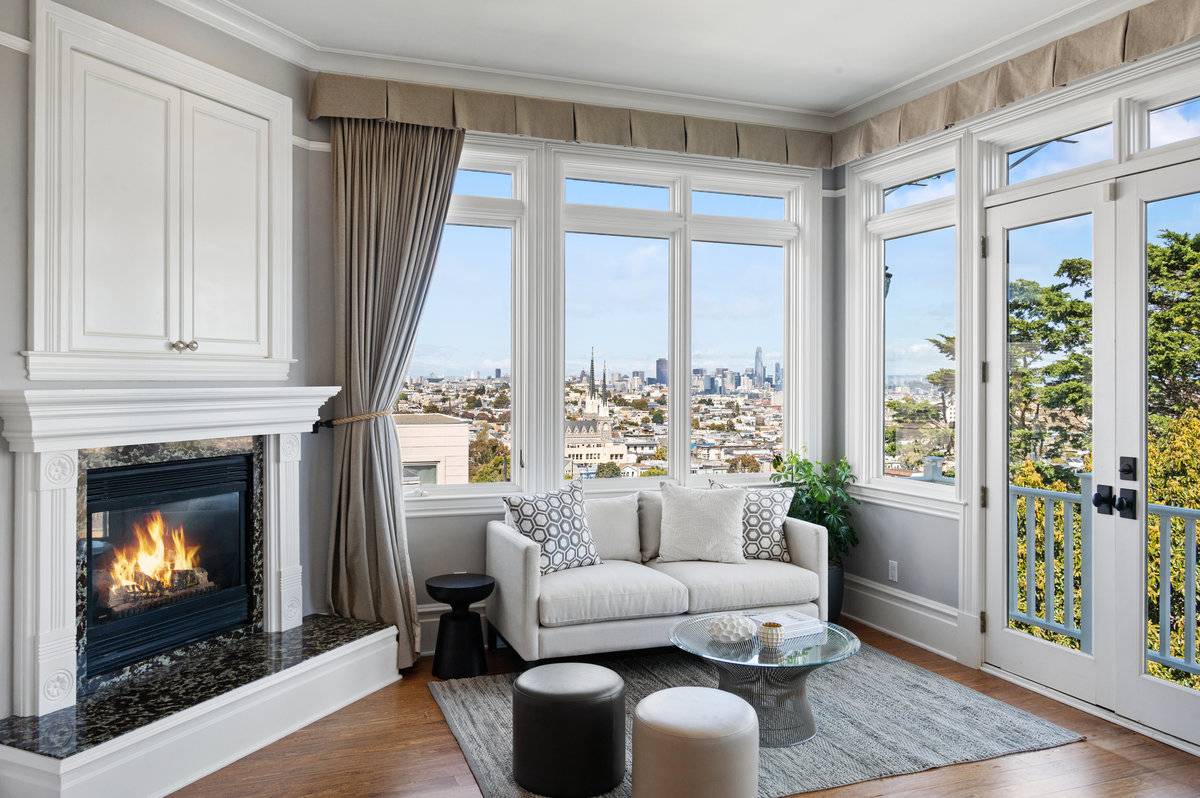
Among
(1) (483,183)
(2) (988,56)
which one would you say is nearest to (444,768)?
(1) (483,183)

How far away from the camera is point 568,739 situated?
2748 mm

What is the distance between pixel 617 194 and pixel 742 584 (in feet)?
7.41

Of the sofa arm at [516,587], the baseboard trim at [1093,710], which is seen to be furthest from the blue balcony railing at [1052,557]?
the sofa arm at [516,587]

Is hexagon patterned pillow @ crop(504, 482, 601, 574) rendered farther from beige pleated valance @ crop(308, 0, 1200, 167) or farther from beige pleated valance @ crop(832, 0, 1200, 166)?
beige pleated valance @ crop(832, 0, 1200, 166)

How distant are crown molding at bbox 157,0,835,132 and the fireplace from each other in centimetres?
186

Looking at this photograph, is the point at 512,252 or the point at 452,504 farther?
the point at 512,252

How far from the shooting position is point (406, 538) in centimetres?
420

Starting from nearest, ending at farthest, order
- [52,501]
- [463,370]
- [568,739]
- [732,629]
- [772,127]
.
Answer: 1. [568,739]
2. [52,501]
3. [732,629]
4. [463,370]
5. [772,127]

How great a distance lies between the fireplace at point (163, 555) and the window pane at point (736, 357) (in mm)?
2519

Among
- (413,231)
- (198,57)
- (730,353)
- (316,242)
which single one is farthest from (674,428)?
(198,57)

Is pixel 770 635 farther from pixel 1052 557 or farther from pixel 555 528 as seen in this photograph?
pixel 1052 557

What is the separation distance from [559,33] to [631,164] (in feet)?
3.31

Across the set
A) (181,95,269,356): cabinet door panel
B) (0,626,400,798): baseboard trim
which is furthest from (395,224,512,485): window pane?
(0,626,400,798): baseboard trim

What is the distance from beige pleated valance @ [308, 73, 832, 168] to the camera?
4.02m
